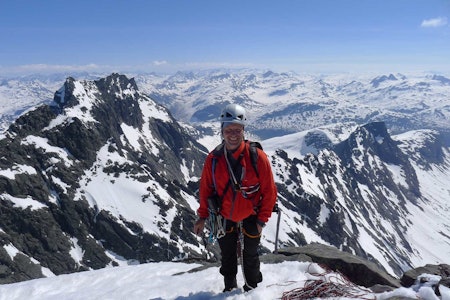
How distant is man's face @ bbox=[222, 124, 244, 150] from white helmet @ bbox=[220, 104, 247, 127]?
14 centimetres

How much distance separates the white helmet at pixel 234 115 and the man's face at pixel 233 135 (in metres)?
0.14

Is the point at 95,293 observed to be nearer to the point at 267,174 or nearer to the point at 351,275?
the point at 267,174

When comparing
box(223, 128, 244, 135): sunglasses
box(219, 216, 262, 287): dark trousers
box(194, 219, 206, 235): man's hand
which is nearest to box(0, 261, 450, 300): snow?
box(219, 216, 262, 287): dark trousers

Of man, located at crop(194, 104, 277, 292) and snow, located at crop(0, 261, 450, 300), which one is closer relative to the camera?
man, located at crop(194, 104, 277, 292)

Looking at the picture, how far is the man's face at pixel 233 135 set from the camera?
9625 mm

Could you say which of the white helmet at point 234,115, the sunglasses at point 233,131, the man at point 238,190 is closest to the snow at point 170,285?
the man at point 238,190

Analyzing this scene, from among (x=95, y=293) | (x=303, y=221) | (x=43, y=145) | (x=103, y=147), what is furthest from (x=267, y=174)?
(x=303, y=221)

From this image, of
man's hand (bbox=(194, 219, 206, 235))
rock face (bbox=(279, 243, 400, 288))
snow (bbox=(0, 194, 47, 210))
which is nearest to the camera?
man's hand (bbox=(194, 219, 206, 235))

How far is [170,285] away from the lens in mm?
12953

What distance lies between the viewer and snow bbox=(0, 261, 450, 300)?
34.6 ft

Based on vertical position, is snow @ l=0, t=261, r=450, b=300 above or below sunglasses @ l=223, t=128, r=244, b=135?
below

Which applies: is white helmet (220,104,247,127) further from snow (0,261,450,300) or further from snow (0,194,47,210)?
snow (0,194,47,210)

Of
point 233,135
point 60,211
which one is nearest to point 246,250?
point 233,135

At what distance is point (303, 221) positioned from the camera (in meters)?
198
